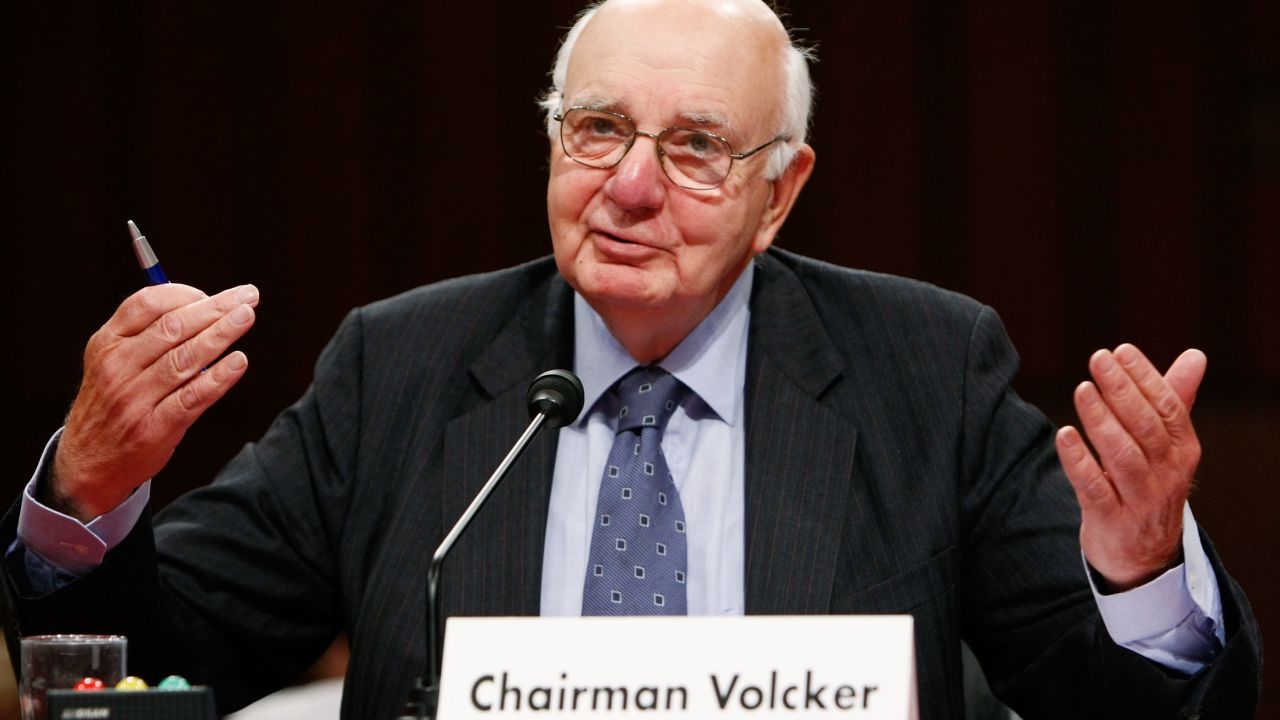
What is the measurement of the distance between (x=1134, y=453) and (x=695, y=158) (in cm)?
83

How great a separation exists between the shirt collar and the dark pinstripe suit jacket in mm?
29

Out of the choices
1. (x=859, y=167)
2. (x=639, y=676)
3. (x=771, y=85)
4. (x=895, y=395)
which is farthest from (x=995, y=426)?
(x=859, y=167)

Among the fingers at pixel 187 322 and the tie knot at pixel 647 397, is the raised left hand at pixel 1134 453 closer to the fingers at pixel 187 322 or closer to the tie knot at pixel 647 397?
the tie knot at pixel 647 397

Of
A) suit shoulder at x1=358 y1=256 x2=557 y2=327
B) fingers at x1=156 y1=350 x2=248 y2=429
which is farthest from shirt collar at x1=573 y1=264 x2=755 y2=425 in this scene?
fingers at x1=156 y1=350 x2=248 y2=429

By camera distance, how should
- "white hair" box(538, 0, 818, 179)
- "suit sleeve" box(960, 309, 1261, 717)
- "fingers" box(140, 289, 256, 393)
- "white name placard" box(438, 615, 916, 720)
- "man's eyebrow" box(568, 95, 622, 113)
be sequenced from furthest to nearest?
1. "white hair" box(538, 0, 818, 179)
2. "man's eyebrow" box(568, 95, 622, 113)
3. "suit sleeve" box(960, 309, 1261, 717)
4. "fingers" box(140, 289, 256, 393)
5. "white name placard" box(438, 615, 916, 720)

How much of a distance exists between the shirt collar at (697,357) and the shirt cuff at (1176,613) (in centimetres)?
68

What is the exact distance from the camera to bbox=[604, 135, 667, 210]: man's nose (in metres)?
2.01

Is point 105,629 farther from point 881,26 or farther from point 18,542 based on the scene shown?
point 881,26

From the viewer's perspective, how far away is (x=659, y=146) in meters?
2.04

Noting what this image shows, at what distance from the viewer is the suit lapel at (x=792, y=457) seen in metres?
1.93

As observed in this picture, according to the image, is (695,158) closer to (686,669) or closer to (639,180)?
(639,180)

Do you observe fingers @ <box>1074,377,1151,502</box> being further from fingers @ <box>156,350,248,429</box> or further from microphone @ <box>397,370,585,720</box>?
fingers @ <box>156,350,248,429</box>

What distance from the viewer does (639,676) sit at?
1250 mm

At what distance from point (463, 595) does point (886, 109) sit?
2.12 m
